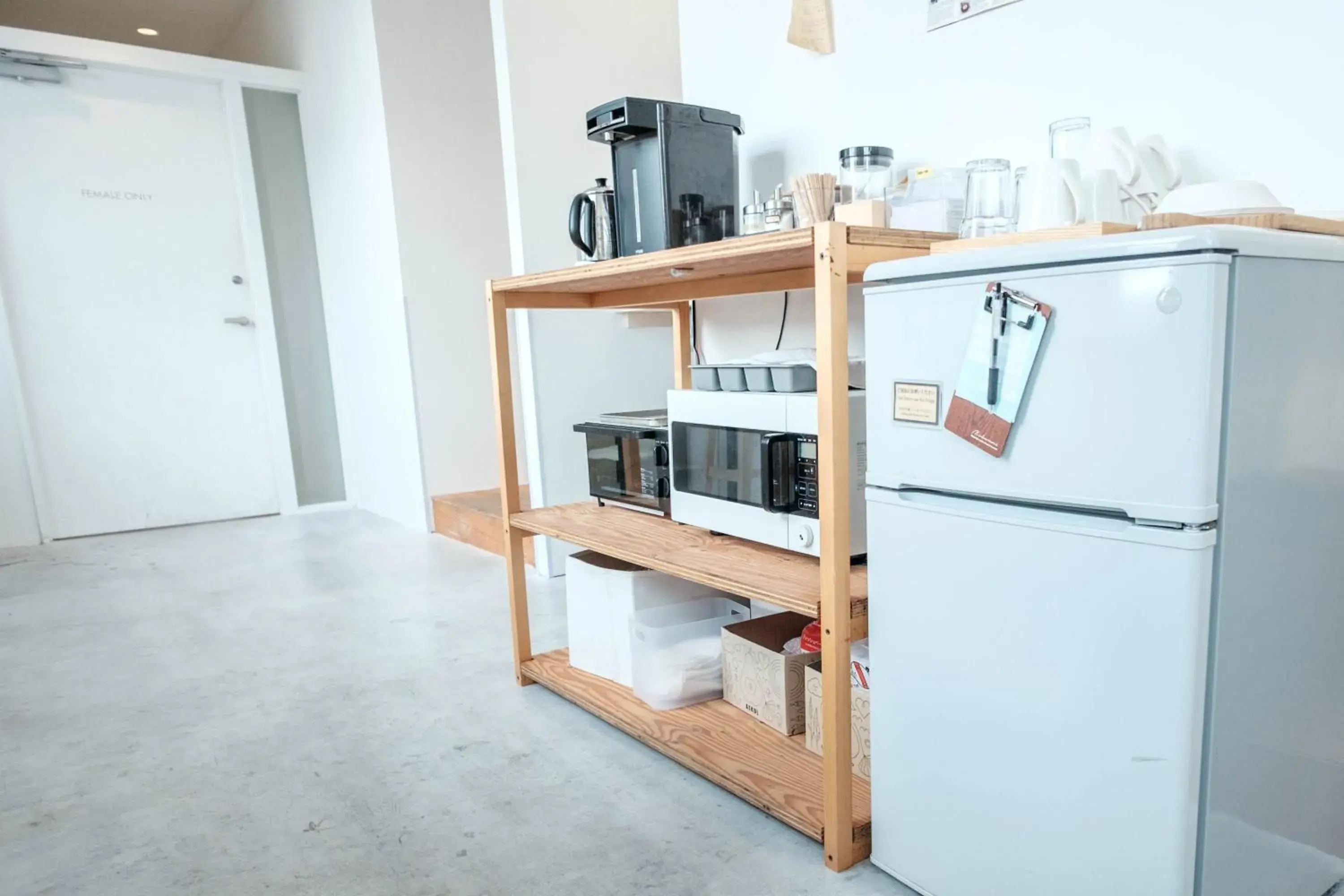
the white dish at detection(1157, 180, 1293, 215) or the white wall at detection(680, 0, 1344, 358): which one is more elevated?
the white wall at detection(680, 0, 1344, 358)

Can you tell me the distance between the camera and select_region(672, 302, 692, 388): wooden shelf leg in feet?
7.83

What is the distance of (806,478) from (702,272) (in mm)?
602

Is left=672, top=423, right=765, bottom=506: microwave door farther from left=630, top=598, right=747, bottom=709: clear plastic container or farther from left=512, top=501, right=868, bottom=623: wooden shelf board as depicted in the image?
left=630, top=598, right=747, bottom=709: clear plastic container

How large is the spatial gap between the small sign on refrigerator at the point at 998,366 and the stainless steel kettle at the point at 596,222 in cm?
113

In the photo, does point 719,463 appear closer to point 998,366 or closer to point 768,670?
point 768,670

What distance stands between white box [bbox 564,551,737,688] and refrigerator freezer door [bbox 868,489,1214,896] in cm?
74

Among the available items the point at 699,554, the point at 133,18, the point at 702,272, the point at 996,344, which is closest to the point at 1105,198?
the point at 996,344

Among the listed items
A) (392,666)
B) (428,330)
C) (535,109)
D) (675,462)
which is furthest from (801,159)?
(428,330)

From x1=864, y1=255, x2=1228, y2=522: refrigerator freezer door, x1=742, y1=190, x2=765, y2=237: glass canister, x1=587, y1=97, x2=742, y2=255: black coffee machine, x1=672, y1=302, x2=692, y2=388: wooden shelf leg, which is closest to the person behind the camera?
x1=864, y1=255, x2=1228, y2=522: refrigerator freezer door

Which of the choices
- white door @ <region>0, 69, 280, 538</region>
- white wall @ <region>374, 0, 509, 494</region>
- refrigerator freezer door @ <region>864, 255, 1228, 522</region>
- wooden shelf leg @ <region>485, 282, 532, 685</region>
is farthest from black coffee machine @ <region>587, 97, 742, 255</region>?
white door @ <region>0, 69, 280, 538</region>

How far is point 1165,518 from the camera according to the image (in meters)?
0.88

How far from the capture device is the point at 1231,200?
1.13 meters

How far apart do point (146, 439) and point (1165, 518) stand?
15.4ft

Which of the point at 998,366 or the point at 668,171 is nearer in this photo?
the point at 998,366
